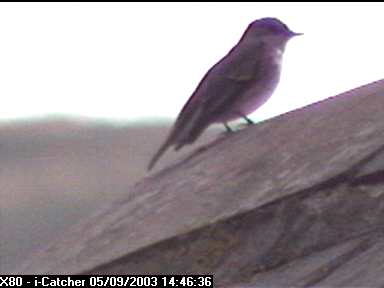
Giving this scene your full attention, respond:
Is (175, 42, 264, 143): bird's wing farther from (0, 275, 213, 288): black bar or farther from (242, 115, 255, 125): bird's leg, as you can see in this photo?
(0, 275, 213, 288): black bar

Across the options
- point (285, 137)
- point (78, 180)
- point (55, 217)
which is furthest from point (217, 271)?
point (78, 180)

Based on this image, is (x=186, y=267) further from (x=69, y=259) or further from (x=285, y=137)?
(x=285, y=137)

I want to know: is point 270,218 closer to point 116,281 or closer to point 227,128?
point 116,281

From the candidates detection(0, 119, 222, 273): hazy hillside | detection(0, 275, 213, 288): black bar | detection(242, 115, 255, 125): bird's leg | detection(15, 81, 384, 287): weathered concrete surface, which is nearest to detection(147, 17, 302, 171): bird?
detection(242, 115, 255, 125): bird's leg

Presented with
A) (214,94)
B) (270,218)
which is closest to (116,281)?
(270,218)

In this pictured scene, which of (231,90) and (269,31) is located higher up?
(269,31)
